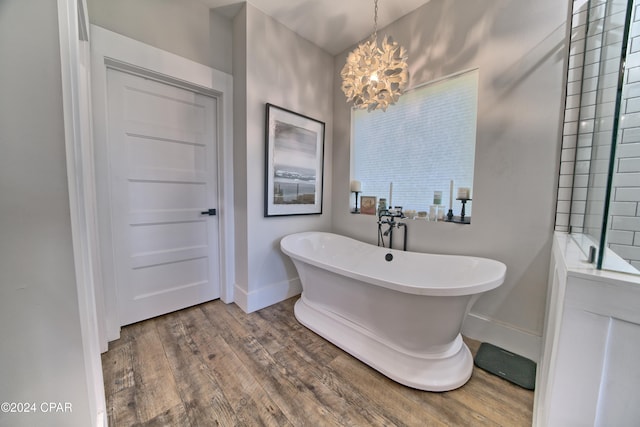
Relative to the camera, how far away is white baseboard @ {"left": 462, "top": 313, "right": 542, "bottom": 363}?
154 cm

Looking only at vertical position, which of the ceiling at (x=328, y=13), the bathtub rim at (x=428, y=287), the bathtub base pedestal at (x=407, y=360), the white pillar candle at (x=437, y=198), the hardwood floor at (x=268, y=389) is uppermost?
the ceiling at (x=328, y=13)

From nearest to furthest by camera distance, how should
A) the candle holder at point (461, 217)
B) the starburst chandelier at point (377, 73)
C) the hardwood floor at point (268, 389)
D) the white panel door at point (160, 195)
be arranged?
the hardwood floor at point (268, 389)
the starburst chandelier at point (377, 73)
the white panel door at point (160, 195)
the candle holder at point (461, 217)

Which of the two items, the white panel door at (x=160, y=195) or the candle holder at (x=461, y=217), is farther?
the candle holder at (x=461, y=217)

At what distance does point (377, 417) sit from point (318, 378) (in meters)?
0.38

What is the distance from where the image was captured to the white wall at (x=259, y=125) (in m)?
2.03

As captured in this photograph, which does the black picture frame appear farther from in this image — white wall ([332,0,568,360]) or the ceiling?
white wall ([332,0,568,360])

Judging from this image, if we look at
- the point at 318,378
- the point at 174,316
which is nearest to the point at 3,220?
the point at 318,378

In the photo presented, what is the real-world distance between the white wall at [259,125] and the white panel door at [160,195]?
32 cm

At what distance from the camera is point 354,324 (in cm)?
167

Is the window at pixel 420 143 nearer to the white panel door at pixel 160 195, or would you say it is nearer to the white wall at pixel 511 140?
the white wall at pixel 511 140

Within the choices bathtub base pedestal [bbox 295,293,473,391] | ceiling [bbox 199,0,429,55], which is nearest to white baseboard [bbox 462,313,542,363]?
bathtub base pedestal [bbox 295,293,473,391]

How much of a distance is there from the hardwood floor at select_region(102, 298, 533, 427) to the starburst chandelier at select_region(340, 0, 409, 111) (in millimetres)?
1792

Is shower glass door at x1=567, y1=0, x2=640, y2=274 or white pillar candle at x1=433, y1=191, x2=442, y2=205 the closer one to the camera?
shower glass door at x1=567, y1=0, x2=640, y2=274

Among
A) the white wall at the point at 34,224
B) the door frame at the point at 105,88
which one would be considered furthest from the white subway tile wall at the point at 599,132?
the door frame at the point at 105,88
